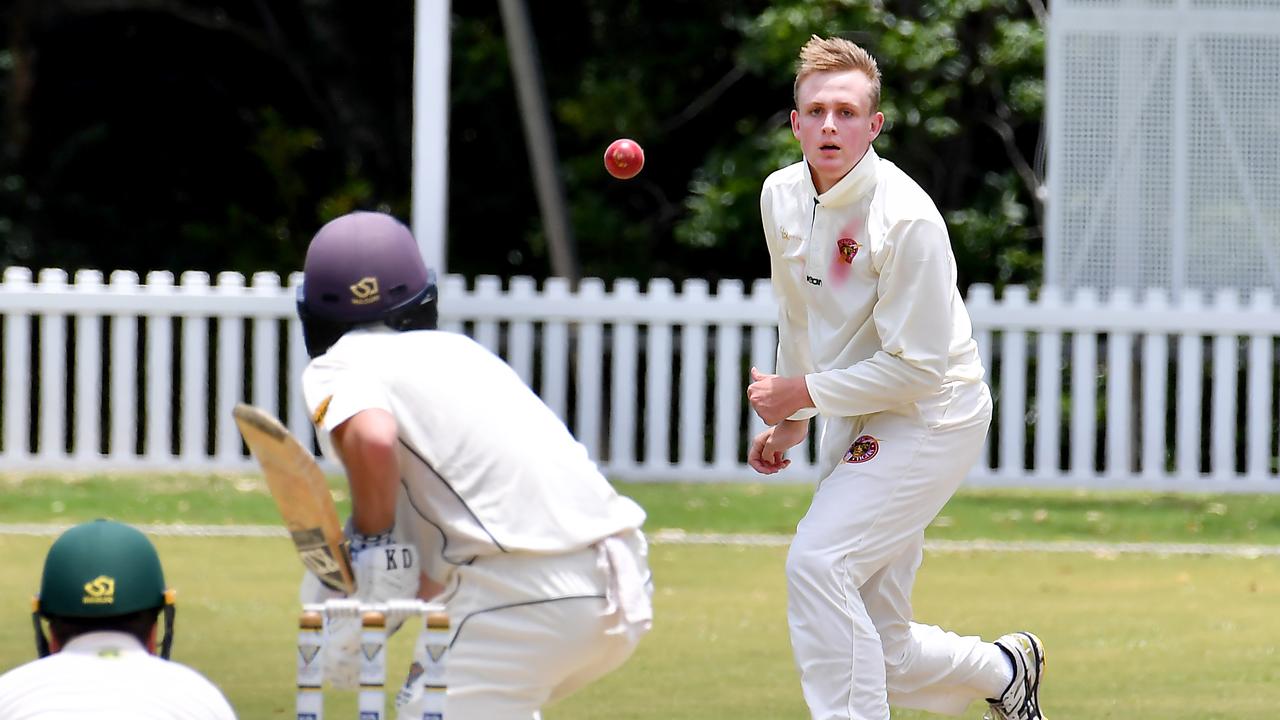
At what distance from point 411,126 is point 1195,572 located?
10758 mm

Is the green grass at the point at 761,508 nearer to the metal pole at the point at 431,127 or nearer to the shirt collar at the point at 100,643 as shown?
the metal pole at the point at 431,127

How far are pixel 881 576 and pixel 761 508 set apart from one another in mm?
6093

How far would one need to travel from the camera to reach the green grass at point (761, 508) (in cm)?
1025

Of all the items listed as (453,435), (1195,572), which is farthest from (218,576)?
(453,435)

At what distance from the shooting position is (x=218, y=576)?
848cm

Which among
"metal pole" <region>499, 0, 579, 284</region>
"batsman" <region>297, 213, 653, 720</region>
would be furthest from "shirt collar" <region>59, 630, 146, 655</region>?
"metal pole" <region>499, 0, 579, 284</region>

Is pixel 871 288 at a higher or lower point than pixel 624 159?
lower

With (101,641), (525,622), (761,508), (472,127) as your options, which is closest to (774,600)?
(761,508)

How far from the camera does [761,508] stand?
36.0 feet

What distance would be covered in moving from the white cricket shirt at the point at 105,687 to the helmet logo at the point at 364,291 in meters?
1.05

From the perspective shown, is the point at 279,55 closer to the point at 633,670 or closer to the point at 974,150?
the point at 974,150

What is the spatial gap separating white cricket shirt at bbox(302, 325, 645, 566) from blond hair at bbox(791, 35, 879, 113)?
1.33m

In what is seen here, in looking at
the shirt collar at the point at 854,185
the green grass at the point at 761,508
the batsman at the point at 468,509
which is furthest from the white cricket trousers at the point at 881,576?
the green grass at the point at 761,508

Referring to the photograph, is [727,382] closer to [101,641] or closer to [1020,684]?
[1020,684]
